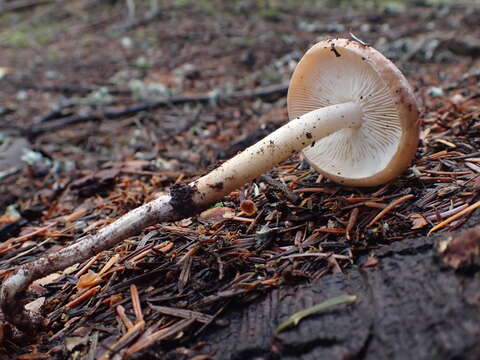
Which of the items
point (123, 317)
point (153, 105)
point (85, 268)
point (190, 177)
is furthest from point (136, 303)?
point (153, 105)

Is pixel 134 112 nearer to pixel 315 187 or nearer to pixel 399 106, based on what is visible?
pixel 315 187

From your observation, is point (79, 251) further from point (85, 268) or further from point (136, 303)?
point (136, 303)

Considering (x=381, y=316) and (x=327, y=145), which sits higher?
(x=327, y=145)

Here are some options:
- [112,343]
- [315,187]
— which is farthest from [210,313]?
[315,187]

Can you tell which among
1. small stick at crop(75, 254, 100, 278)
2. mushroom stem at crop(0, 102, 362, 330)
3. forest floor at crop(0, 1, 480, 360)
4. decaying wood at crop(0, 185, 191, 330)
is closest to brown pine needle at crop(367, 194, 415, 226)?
forest floor at crop(0, 1, 480, 360)

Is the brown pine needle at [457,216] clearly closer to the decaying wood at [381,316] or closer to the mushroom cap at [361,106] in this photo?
the decaying wood at [381,316]

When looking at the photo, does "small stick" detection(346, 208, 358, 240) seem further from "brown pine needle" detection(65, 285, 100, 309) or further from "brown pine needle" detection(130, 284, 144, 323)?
"brown pine needle" detection(65, 285, 100, 309)
